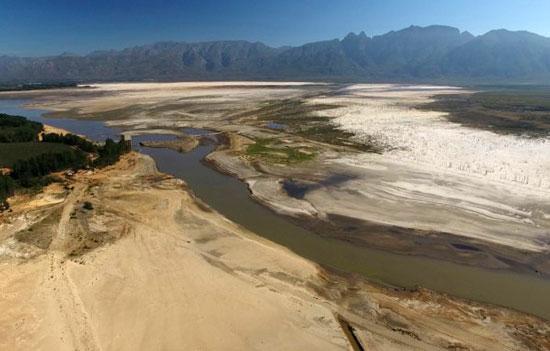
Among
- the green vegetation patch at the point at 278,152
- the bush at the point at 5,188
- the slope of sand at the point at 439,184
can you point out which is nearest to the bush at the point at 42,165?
the bush at the point at 5,188

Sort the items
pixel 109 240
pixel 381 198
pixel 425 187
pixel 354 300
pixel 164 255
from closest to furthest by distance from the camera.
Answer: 1. pixel 354 300
2. pixel 164 255
3. pixel 109 240
4. pixel 381 198
5. pixel 425 187

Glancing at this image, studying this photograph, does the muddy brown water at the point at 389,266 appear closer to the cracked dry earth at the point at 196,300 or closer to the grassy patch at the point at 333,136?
the cracked dry earth at the point at 196,300

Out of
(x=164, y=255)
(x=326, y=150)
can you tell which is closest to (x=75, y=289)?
(x=164, y=255)

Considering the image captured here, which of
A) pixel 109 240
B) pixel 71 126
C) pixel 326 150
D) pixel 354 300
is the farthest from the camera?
pixel 71 126

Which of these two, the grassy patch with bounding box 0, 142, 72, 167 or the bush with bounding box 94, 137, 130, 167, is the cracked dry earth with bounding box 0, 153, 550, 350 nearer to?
the bush with bounding box 94, 137, 130, 167

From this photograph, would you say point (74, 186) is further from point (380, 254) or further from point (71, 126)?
point (71, 126)

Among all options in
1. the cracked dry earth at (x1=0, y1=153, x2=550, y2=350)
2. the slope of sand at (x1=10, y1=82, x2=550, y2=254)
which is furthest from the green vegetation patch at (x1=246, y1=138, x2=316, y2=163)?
the cracked dry earth at (x1=0, y1=153, x2=550, y2=350)
